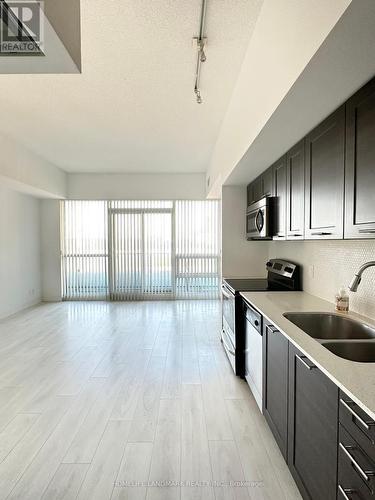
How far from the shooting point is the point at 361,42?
3.82 feet

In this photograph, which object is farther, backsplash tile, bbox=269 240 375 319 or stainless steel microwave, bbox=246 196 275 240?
stainless steel microwave, bbox=246 196 275 240

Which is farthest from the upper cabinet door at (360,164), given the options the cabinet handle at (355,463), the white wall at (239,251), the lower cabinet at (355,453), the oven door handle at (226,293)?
the white wall at (239,251)

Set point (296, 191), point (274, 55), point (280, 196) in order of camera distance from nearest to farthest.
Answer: point (274, 55), point (296, 191), point (280, 196)

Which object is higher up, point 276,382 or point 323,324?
point 323,324

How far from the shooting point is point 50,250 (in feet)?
22.0

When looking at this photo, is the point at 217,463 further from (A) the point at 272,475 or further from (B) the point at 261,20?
(B) the point at 261,20

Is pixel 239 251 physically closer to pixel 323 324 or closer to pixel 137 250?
pixel 323 324

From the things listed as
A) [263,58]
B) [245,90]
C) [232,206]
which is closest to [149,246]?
[232,206]

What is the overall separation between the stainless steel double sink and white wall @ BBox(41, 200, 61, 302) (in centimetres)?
602

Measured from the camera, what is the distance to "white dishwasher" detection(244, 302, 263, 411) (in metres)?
2.30

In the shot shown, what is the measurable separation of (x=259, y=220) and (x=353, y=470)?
8.05ft

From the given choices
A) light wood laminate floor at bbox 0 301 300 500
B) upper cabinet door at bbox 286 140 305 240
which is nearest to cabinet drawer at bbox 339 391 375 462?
light wood laminate floor at bbox 0 301 300 500

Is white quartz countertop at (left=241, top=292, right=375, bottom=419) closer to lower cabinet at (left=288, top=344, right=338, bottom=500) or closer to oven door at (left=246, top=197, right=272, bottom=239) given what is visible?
lower cabinet at (left=288, top=344, right=338, bottom=500)
